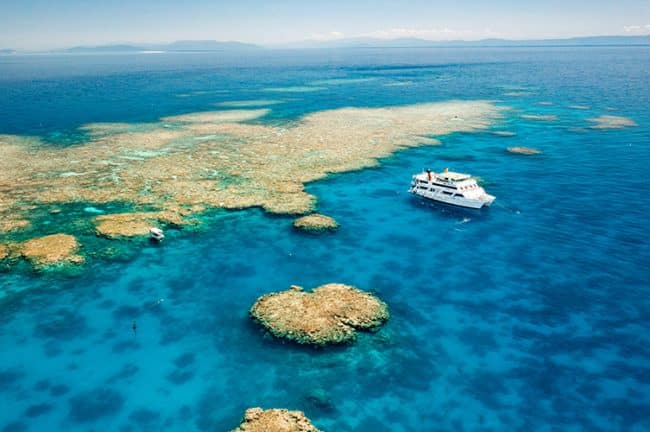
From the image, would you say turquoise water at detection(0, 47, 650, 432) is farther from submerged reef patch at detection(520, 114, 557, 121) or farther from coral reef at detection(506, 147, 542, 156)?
submerged reef patch at detection(520, 114, 557, 121)

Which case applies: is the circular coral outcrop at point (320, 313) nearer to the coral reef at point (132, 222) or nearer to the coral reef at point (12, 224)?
the coral reef at point (132, 222)

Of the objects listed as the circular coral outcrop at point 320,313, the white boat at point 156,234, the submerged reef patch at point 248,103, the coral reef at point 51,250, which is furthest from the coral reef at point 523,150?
the submerged reef patch at point 248,103

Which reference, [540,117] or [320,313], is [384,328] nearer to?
[320,313]

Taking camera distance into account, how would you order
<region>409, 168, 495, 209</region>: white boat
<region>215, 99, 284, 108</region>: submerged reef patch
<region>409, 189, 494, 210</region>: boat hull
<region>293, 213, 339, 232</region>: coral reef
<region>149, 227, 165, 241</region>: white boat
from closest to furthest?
<region>149, 227, 165, 241</region>: white boat, <region>293, 213, 339, 232</region>: coral reef, <region>409, 189, 494, 210</region>: boat hull, <region>409, 168, 495, 209</region>: white boat, <region>215, 99, 284, 108</region>: submerged reef patch

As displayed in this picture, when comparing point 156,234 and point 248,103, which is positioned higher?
point 248,103

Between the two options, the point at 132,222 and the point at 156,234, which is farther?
the point at 132,222

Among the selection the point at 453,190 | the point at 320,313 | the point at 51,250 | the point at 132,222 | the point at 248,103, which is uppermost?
the point at 248,103

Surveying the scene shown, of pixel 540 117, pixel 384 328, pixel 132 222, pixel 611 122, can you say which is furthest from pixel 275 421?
pixel 611 122

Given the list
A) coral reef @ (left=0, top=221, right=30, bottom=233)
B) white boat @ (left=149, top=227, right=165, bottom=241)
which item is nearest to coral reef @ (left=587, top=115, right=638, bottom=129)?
white boat @ (left=149, top=227, right=165, bottom=241)
